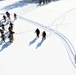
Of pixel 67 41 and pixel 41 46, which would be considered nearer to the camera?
pixel 41 46

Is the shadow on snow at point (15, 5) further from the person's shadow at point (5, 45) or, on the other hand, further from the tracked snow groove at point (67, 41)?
the person's shadow at point (5, 45)

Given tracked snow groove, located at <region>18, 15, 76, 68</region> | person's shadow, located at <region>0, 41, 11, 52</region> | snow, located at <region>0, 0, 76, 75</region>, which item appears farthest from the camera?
person's shadow, located at <region>0, 41, 11, 52</region>

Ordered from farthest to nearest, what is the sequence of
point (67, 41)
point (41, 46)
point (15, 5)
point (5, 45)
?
point (15, 5), point (5, 45), point (67, 41), point (41, 46)

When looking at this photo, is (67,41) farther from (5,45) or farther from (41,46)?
(5,45)

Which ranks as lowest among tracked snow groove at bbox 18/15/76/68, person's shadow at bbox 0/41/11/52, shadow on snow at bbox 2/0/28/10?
shadow on snow at bbox 2/0/28/10

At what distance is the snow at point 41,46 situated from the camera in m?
16.8

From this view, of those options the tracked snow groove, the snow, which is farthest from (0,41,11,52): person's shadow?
the tracked snow groove

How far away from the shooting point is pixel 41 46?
20.2 m

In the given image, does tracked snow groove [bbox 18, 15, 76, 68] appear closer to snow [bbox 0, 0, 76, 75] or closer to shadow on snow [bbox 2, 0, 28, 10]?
snow [bbox 0, 0, 76, 75]

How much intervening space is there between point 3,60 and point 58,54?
5498mm

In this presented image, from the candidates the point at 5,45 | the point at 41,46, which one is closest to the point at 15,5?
the point at 5,45

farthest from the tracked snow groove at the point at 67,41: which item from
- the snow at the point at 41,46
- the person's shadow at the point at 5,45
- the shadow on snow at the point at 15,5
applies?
the shadow on snow at the point at 15,5

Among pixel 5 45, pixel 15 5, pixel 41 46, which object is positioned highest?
pixel 41 46

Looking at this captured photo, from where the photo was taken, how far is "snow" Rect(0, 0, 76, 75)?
16.8 meters
